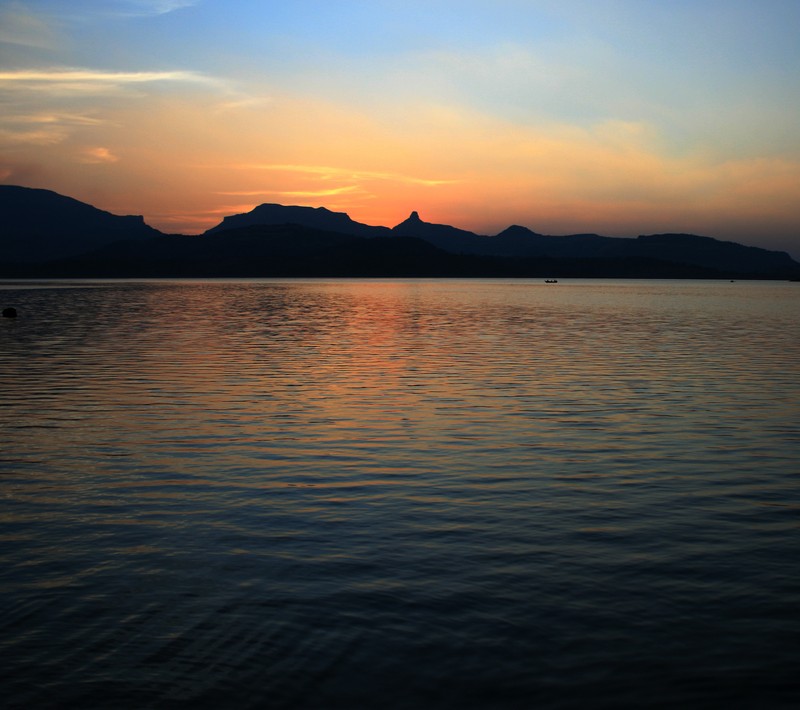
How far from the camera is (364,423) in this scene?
2570cm

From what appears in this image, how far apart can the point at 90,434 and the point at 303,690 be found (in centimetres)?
1719

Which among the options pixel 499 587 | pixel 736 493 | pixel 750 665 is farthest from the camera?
pixel 736 493

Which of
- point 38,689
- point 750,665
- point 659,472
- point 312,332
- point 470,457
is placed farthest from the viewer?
point 312,332

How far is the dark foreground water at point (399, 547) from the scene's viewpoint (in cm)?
909

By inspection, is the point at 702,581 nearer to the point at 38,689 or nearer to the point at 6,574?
the point at 38,689

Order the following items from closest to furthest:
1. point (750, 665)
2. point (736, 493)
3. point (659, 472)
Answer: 1. point (750, 665)
2. point (736, 493)
3. point (659, 472)

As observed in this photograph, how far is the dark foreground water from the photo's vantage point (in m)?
9.09

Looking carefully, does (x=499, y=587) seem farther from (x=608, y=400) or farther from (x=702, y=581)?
(x=608, y=400)

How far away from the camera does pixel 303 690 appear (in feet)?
28.7

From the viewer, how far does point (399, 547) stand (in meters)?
13.5

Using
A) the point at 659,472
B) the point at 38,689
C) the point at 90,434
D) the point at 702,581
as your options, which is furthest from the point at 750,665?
the point at 90,434

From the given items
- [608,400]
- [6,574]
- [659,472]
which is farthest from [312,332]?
[6,574]

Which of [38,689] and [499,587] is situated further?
[499,587]

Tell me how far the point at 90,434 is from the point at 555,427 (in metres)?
13.7
